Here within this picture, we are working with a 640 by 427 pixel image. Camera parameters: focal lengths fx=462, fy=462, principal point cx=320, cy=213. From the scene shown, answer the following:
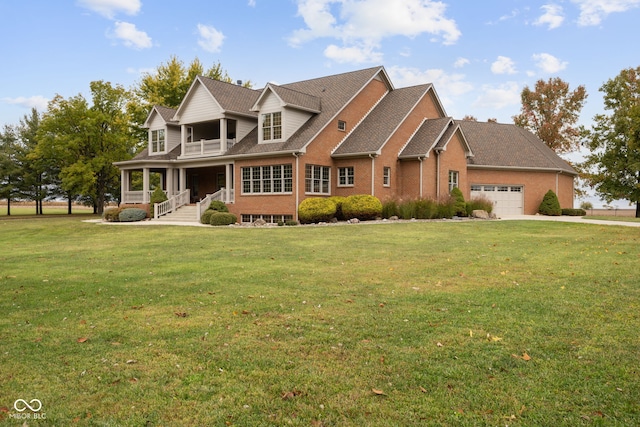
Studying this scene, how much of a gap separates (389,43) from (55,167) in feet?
147

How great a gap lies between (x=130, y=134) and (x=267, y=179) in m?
25.3

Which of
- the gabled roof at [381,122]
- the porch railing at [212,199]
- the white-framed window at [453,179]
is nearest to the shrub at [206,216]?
the porch railing at [212,199]

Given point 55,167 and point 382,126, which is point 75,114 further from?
→ point 382,126

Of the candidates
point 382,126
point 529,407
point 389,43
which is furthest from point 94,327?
point 382,126

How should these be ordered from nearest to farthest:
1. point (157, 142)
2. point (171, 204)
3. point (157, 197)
Result: point (157, 197) → point (171, 204) → point (157, 142)

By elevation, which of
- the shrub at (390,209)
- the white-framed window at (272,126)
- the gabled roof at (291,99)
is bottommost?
the shrub at (390,209)

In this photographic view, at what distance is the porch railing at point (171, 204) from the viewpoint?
1210 inches

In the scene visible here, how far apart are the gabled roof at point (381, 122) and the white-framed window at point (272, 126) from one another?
11.8 ft

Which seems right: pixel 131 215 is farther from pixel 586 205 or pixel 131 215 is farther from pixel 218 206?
pixel 586 205

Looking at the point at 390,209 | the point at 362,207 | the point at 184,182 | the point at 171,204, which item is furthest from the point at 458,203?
the point at 171,204

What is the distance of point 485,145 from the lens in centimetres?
3562

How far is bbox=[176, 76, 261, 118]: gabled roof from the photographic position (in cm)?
2931

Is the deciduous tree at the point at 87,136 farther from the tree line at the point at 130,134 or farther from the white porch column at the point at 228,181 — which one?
the white porch column at the point at 228,181

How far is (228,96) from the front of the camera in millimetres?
30406
